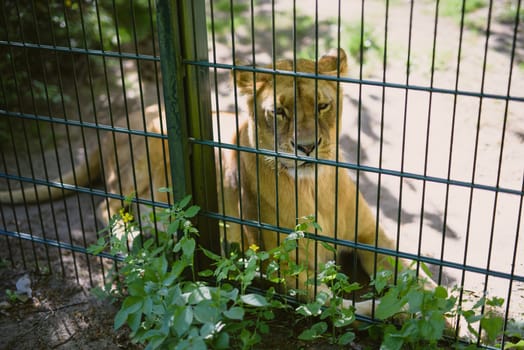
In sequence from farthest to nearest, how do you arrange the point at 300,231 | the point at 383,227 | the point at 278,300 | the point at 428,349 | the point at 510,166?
the point at 510,166 → the point at 383,227 → the point at 278,300 → the point at 300,231 → the point at 428,349

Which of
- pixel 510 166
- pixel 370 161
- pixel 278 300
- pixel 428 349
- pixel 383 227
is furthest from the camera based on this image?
pixel 370 161

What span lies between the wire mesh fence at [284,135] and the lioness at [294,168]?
0.4 inches

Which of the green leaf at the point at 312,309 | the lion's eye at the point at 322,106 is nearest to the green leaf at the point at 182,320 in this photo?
the green leaf at the point at 312,309

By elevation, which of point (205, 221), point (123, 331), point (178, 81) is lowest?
point (123, 331)

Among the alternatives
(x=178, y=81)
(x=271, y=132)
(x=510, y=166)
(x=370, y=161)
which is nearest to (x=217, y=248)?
(x=271, y=132)

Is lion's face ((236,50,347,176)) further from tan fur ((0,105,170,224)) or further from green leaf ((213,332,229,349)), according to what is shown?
tan fur ((0,105,170,224))

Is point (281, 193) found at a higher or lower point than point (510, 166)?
higher

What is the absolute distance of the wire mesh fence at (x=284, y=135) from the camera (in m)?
3.21

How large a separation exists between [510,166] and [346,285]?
2.11m

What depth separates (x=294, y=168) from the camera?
11.8ft

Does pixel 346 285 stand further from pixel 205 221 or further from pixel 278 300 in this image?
pixel 205 221

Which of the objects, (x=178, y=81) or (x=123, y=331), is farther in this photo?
(x=123, y=331)

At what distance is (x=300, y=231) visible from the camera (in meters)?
3.18

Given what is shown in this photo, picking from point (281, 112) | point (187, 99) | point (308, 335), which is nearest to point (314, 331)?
point (308, 335)
